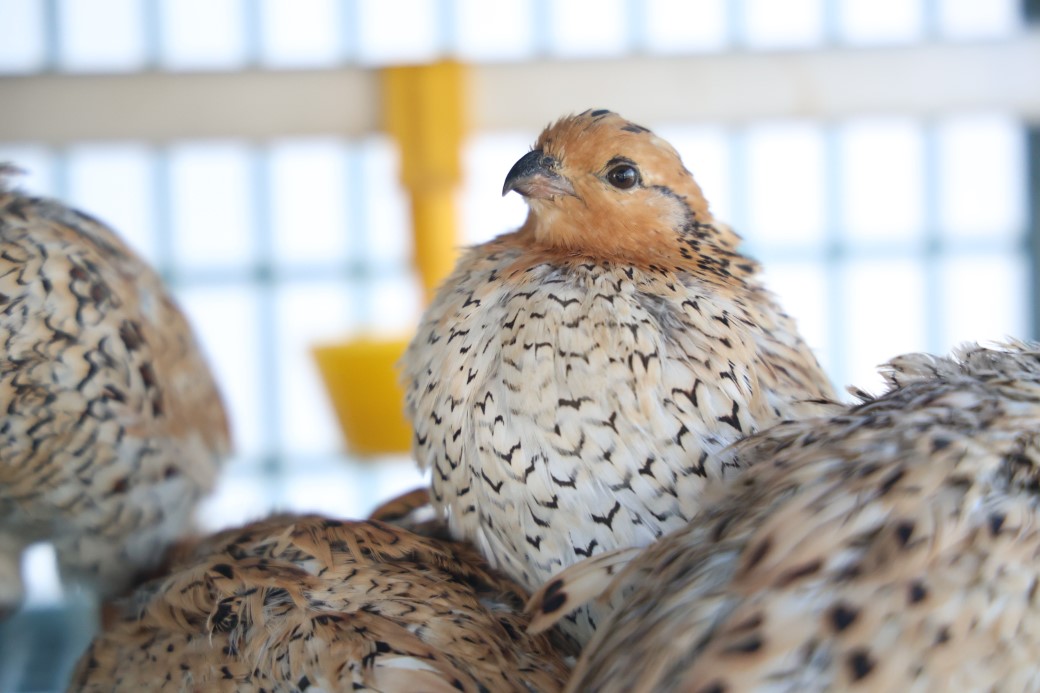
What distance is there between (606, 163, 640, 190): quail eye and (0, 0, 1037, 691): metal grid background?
3.25 metres

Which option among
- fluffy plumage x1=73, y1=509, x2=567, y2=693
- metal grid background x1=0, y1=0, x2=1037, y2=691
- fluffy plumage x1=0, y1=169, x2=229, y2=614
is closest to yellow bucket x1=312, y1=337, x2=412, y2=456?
fluffy plumage x1=0, y1=169, x2=229, y2=614

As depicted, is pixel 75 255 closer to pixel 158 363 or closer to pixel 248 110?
pixel 158 363

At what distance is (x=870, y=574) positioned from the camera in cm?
77

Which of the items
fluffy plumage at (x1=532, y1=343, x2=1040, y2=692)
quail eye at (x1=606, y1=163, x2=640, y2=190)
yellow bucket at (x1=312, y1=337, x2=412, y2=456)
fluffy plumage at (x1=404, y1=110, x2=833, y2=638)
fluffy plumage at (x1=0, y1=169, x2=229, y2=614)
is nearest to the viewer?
fluffy plumage at (x1=532, y1=343, x2=1040, y2=692)

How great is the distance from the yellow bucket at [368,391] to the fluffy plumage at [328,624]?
1.37m

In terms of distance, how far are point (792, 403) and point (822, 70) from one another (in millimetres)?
1263

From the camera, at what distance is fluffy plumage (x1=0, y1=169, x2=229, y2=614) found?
56.7 inches

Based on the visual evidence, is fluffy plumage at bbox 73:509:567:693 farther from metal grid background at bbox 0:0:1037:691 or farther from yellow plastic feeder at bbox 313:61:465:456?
metal grid background at bbox 0:0:1037:691

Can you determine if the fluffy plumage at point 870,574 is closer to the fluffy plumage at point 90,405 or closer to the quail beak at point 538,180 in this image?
the quail beak at point 538,180

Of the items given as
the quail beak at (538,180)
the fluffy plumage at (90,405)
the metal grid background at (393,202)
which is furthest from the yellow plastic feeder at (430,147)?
the metal grid background at (393,202)

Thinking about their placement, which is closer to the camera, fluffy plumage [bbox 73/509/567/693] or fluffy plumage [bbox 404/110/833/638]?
fluffy plumage [bbox 73/509/567/693]

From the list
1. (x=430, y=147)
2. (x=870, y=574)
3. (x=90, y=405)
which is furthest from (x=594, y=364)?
(x=430, y=147)

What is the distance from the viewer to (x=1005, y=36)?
7.15 ft

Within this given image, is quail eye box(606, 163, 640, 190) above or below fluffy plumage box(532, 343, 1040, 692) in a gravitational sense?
above
